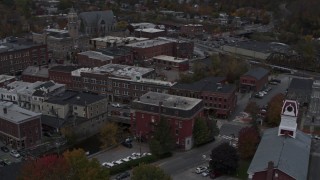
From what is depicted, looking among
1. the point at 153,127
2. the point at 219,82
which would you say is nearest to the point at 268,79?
the point at 219,82

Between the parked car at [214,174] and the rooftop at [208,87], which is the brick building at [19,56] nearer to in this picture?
the rooftop at [208,87]

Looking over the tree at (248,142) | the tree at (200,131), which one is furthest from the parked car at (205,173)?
the tree at (200,131)

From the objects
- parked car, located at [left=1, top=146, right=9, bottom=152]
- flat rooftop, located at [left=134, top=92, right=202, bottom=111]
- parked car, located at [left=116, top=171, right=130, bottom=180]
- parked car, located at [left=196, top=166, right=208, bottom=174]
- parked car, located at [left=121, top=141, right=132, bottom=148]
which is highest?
flat rooftop, located at [left=134, top=92, right=202, bottom=111]

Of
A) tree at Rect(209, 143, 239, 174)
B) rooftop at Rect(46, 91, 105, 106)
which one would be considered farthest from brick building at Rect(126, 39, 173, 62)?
tree at Rect(209, 143, 239, 174)

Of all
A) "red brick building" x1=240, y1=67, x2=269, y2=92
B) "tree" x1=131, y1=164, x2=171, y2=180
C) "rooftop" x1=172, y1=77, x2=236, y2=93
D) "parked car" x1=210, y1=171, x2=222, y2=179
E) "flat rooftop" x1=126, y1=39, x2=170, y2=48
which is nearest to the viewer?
"tree" x1=131, y1=164, x2=171, y2=180

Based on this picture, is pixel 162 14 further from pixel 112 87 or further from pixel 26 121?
pixel 26 121

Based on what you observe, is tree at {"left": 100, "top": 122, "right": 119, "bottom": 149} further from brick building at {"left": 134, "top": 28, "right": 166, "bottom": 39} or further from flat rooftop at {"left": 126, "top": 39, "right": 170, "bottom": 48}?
brick building at {"left": 134, "top": 28, "right": 166, "bottom": 39}

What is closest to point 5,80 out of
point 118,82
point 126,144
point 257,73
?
point 118,82
